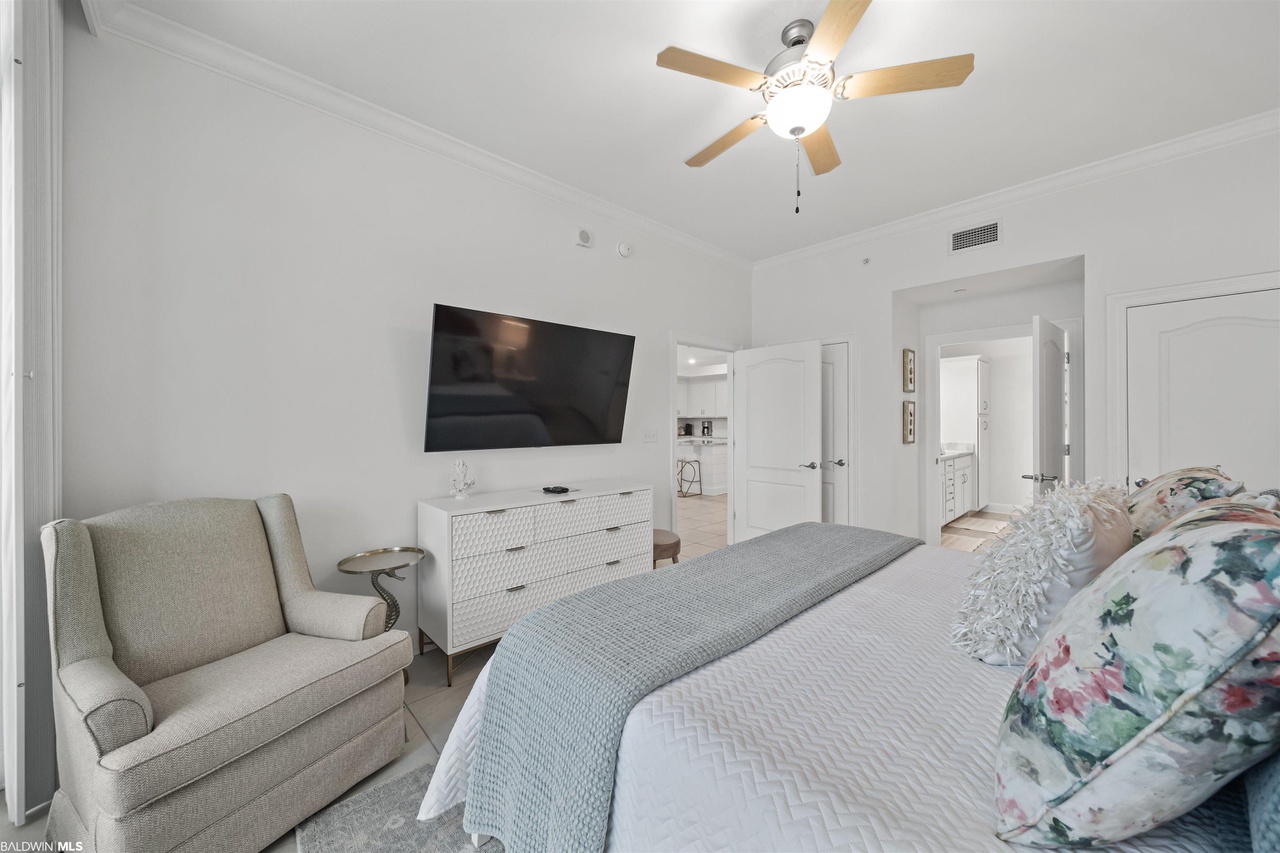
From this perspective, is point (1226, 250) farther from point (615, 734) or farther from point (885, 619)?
point (615, 734)

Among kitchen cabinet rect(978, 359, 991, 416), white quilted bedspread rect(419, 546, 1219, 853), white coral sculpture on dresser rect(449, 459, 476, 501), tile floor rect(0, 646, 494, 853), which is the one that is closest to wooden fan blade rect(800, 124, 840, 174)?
white quilted bedspread rect(419, 546, 1219, 853)

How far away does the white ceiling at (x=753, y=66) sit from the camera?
191 centimetres

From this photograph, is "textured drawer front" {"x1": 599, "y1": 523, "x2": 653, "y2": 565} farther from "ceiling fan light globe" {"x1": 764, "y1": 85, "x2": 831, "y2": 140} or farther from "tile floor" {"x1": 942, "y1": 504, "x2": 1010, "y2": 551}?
"tile floor" {"x1": 942, "y1": 504, "x2": 1010, "y2": 551}

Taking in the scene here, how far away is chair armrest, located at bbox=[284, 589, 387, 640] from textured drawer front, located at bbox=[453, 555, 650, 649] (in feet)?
1.90

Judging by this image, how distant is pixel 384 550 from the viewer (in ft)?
8.32

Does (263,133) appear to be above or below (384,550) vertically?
above

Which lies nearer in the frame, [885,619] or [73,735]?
[73,735]

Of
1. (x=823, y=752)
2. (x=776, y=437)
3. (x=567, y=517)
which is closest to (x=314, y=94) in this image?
(x=567, y=517)

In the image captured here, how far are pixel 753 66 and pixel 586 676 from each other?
2448 mm

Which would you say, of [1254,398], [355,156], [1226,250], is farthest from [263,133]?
[1254,398]

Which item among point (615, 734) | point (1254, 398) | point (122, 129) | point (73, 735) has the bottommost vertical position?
point (73, 735)

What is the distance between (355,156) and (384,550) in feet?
6.45

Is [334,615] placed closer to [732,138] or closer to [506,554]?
[506,554]

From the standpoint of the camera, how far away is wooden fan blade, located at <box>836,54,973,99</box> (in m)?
1.69
